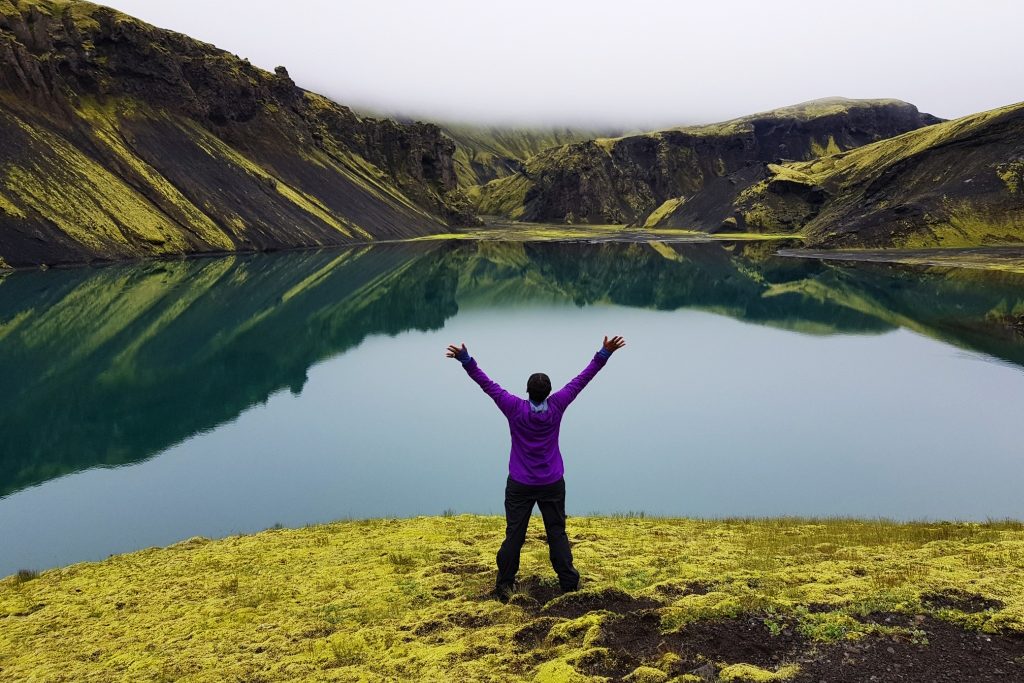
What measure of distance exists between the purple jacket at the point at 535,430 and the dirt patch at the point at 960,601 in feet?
16.4

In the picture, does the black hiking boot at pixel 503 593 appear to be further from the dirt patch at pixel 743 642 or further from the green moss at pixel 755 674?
the green moss at pixel 755 674

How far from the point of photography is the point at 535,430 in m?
9.38

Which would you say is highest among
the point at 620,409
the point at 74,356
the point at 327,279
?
the point at 327,279

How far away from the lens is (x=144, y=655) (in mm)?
9000

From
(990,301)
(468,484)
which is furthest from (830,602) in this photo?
(990,301)

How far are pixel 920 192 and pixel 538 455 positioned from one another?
4601 inches

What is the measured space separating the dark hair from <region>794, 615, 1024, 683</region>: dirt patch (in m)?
4.28

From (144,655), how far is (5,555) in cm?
943

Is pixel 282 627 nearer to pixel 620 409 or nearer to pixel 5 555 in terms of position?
pixel 5 555

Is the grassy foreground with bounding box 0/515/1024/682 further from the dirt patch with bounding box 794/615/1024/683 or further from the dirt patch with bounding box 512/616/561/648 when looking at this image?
the dirt patch with bounding box 794/615/1024/683

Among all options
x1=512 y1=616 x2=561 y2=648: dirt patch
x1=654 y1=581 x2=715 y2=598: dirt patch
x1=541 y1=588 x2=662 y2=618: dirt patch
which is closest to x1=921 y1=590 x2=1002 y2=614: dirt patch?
x1=654 y1=581 x2=715 y2=598: dirt patch

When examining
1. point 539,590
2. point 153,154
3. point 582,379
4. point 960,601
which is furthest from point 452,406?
point 153,154

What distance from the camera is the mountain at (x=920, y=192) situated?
96.5 m

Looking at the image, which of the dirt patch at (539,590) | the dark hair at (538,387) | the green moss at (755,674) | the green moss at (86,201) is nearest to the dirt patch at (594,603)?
the dirt patch at (539,590)
